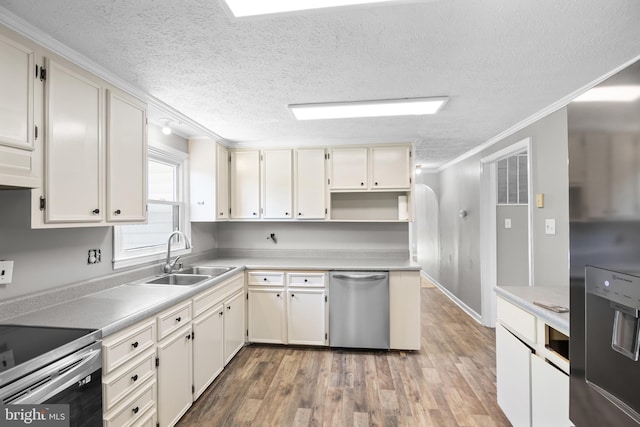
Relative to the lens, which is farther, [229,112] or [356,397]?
[229,112]

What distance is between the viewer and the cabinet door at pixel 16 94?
1.27m

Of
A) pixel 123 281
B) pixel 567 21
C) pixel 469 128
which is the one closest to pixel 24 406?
pixel 123 281

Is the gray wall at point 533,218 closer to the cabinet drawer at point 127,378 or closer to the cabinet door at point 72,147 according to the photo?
the cabinet drawer at point 127,378

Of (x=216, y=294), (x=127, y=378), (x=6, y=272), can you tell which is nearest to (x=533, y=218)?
(x=216, y=294)

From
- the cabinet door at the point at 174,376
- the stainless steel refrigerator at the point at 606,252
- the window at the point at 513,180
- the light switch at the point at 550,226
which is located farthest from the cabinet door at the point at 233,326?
the window at the point at 513,180

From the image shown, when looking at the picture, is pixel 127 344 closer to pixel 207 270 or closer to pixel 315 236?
pixel 207 270

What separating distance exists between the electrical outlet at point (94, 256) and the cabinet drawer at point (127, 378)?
32.5 inches

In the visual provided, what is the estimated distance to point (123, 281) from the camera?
2.32 meters

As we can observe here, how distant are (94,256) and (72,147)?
34.4 inches

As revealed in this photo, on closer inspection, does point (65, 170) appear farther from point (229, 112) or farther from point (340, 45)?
point (340, 45)

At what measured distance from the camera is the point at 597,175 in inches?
37.3

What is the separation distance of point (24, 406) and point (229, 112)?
88.1 inches

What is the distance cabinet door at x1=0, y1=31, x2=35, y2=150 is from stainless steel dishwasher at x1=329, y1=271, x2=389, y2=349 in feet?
8.42

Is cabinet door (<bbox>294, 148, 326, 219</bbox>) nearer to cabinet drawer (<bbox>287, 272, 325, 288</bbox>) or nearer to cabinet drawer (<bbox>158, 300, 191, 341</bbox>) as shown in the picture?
cabinet drawer (<bbox>287, 272, 325, 288</bbox>)
